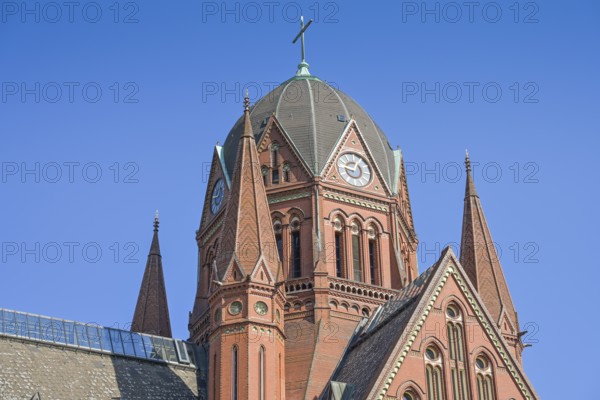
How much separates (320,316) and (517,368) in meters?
11.0

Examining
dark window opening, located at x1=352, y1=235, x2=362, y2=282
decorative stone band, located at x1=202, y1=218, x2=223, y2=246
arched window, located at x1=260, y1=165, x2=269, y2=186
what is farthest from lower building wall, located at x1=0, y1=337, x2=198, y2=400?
arched window, located at x1=260, y1=165, x2=269, y2=186

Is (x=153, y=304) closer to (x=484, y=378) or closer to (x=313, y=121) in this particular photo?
(x=313, y=121)

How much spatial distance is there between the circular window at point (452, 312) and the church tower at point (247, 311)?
720 centimetres

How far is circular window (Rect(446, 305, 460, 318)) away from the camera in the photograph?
49562mm

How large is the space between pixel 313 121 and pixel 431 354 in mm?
18977

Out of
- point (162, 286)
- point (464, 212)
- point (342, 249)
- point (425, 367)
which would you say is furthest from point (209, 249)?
point (425, 367)

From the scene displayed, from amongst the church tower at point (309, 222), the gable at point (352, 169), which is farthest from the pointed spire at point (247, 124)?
the gable at point (352, 169)

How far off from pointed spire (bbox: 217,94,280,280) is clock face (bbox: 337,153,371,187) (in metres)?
7.01

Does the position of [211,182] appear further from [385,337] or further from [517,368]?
[517,368]

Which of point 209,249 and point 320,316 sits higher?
point 209,249

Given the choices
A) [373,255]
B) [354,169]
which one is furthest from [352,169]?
[373,255]

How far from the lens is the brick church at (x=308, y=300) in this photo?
48.9 m

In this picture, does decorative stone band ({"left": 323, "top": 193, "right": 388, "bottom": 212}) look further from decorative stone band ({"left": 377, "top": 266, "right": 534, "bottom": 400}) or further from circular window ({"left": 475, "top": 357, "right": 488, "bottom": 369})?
circular window ({"left": 475, "top": 357, "right": 488, "bottom": 369})

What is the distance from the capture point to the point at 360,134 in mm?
64188
